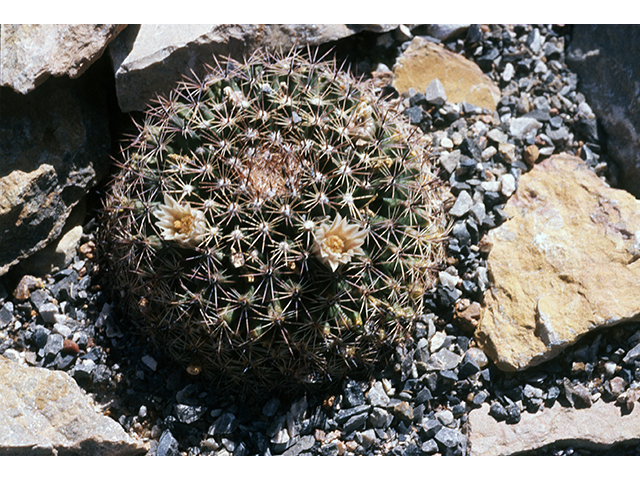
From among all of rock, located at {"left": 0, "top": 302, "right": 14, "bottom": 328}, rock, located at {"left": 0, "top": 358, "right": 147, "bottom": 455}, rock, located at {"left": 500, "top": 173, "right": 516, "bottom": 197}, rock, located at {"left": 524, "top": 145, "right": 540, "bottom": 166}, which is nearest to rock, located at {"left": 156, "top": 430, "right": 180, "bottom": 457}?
rock, located at {"left": 0, "top": 358, "right": 147, "bottom": 455}

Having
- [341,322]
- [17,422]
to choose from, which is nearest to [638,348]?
[341,322]

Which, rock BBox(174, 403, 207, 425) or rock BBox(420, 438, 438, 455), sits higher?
rock BBox(174, 403, 207, 425)

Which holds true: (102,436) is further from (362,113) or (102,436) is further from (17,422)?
(362,113)

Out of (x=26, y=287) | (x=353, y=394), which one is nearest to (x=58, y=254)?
(x=26, y=287)

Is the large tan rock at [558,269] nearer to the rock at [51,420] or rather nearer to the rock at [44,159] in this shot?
the rock at [51,420]

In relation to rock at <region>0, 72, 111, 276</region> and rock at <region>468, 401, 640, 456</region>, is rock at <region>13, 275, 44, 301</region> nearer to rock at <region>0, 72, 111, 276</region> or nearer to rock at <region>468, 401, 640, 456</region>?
rock at <region>0, 72, 111, 276</region>

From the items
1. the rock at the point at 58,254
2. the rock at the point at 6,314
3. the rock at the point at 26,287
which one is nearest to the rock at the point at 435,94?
the rock at the point at 58,254
